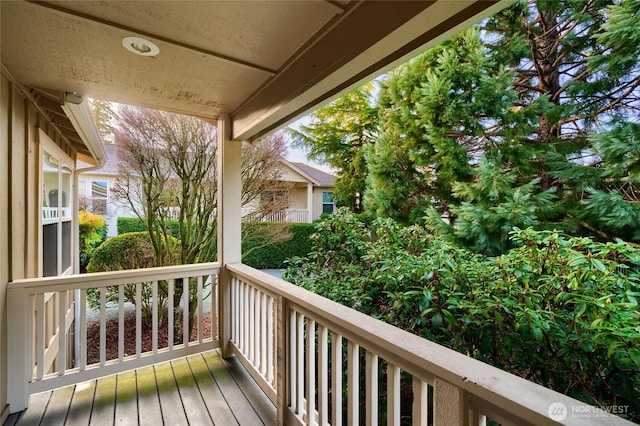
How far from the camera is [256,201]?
603cm

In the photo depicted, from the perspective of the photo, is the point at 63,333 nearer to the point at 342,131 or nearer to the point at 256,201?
the point at 256,201

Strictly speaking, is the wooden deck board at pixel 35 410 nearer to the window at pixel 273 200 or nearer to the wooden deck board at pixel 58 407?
the wooden deck board at pixel 58 407

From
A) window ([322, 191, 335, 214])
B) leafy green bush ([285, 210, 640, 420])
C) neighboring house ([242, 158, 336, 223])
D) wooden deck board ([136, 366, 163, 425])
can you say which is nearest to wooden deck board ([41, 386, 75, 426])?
wooden deck board ([136, 366, 163, 425])

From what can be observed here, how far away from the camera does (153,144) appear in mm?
4688

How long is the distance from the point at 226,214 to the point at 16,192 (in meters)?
1.60

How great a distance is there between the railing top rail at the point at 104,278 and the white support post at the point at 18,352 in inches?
3.1

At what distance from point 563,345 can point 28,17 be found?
10.7 ft

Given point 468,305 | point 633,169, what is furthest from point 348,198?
point 468,305

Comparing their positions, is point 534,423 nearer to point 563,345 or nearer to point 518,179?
point 563,345

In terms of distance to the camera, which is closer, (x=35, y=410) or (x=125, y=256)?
(x=35, y=410)

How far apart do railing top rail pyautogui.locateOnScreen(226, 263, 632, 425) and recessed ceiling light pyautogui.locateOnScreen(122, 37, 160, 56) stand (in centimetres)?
184

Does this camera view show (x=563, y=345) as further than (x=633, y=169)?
No

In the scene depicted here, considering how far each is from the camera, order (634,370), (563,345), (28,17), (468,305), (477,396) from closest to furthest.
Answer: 1. (477,396)
2. (634,370)
3. (563,345)
4. (28,17)
5. (468,305)

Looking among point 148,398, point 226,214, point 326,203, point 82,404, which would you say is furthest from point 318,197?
point 82,404
